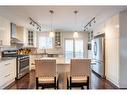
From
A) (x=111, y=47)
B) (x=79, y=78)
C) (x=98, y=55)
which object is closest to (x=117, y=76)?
(x=111, y=47)

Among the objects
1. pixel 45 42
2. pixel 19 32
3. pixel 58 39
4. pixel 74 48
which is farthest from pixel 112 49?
pixel 45 42

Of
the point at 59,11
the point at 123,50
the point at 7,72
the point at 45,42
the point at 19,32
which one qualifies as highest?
the point at 59,11

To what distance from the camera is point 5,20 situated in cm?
601

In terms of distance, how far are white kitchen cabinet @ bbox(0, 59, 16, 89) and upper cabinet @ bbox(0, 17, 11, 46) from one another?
77 centimetres

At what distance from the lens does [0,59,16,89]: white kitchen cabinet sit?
188 inches

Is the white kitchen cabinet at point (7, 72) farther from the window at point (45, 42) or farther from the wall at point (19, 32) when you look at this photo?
the window at point (45, 42)

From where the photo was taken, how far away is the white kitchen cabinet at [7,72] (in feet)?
15.7

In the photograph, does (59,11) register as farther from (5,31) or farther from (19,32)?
(19,32)

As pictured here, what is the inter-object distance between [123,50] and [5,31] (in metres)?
3.95

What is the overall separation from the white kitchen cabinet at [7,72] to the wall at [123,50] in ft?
10.9

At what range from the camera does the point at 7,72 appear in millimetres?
5219

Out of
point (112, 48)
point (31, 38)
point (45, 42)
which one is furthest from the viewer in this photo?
point (45, 42)

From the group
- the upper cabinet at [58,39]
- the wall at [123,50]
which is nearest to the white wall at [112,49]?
the wall at [123,50]
